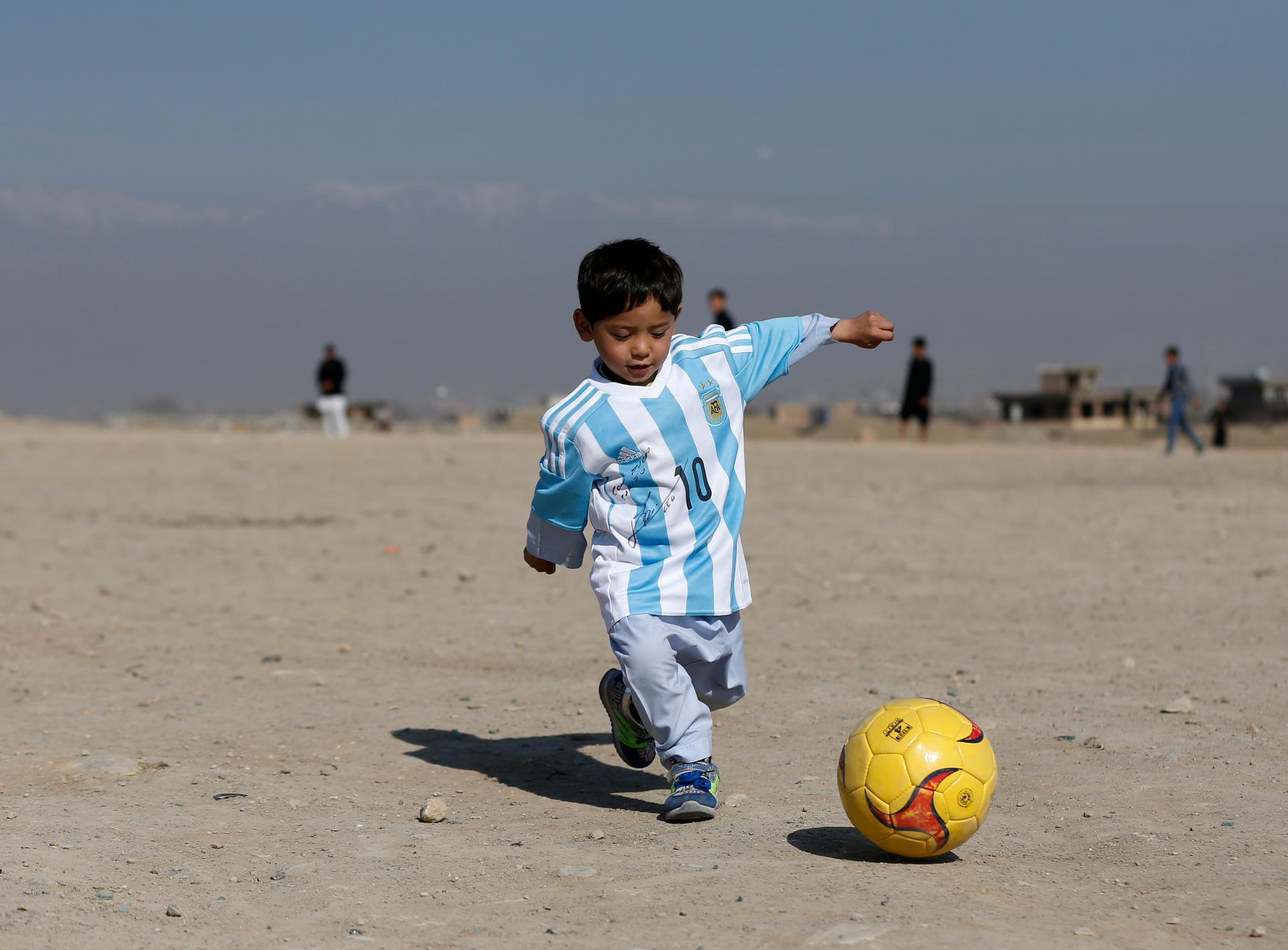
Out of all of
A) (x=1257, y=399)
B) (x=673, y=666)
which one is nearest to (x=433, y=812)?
(x=673, y=666)

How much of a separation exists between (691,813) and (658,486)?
1.04 meters

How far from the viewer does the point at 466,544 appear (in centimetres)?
1240

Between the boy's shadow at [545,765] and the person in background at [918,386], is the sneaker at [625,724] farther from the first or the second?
the person in background at [918,386]

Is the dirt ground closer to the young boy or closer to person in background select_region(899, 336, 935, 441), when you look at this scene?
the young boy

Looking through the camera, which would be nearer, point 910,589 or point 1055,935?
point 1055,935

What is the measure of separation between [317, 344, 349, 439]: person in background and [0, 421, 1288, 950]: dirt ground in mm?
10222

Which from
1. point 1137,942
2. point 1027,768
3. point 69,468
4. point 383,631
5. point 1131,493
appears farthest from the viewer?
point 69,468

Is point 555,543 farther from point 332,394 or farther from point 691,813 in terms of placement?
point 332,394

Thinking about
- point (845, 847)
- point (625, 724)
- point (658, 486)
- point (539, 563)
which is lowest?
point (845, 847)

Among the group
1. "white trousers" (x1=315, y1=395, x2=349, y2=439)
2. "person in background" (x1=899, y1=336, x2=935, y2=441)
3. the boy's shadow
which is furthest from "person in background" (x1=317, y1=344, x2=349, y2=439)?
the boy's shadow

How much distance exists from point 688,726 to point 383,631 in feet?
14.0

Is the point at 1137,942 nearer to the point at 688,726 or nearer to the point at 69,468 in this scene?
the point at 688,726

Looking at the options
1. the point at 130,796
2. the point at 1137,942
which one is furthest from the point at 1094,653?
the point at 130,796

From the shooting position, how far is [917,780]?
13.1ft
